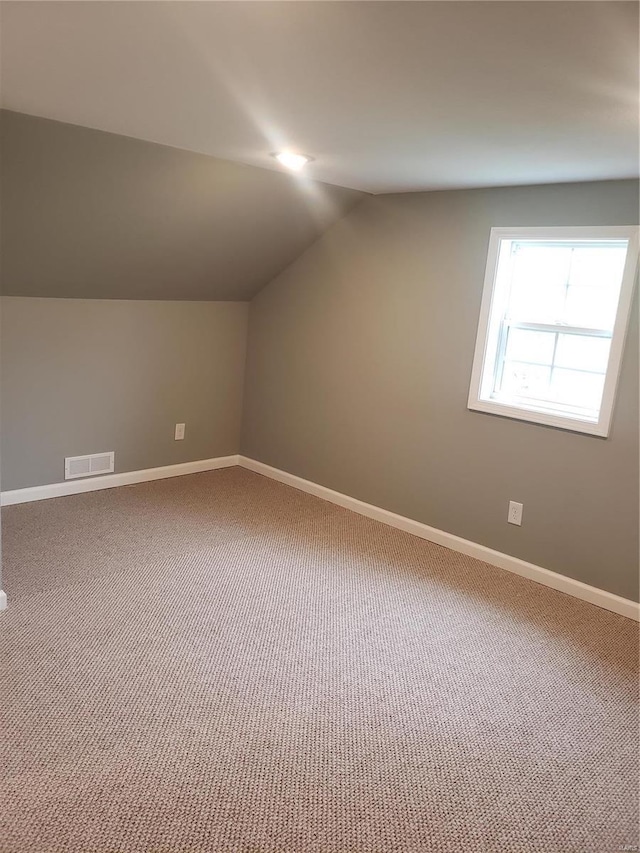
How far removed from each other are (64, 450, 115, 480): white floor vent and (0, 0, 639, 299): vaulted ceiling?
1.02 metres

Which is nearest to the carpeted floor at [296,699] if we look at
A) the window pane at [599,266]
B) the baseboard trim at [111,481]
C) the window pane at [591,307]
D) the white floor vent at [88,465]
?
the baseboard trim at [111,481]

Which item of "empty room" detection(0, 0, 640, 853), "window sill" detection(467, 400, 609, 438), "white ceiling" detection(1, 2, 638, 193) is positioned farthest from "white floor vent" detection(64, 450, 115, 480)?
"window sill" detection(467, 400, 609, 438)

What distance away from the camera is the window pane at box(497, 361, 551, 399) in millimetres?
3592

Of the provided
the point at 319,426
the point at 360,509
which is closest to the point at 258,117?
the point at 319,426

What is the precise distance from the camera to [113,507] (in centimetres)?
409

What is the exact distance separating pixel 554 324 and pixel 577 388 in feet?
1.15

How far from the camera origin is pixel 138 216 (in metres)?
3.51

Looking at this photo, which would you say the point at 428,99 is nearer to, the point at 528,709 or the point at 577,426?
the point at 577,426

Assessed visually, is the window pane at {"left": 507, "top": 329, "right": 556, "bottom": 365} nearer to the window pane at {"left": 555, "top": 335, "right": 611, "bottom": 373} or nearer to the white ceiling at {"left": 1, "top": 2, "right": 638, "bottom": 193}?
the window pane at {"left": 555, "top": 335, "right": 611, "bottom": 373}

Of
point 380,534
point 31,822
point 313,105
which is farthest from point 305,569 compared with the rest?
point 313,105

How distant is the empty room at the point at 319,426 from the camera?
6.02 ft

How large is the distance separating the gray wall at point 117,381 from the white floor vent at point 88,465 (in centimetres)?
4

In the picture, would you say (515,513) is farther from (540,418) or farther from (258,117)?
(258,117)

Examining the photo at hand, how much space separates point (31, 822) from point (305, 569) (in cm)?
185
